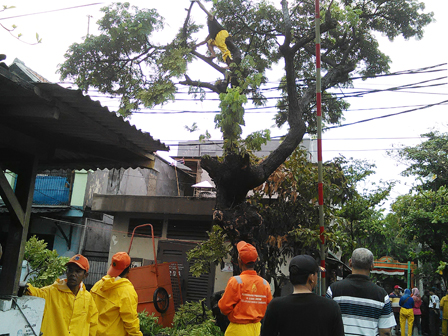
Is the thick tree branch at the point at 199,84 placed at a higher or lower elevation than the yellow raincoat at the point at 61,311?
higher

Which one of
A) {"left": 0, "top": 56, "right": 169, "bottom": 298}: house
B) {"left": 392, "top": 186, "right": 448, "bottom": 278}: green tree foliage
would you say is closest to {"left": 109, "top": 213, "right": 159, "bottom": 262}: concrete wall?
{"left": 0, "top": 56, "right": 169, "bottom": 298}: house

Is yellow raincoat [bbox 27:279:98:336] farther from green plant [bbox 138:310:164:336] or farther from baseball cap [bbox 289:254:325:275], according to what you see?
green plant [bbox 138:310:164:336]

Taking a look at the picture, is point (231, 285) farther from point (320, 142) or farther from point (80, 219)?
point (80, 219)

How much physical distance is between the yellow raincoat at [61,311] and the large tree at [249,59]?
3365mm

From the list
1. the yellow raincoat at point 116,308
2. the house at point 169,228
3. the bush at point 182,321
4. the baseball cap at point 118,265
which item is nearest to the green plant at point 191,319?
the bush at point 182,321

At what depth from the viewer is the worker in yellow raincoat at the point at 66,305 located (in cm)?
398

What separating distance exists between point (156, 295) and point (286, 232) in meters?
3.28

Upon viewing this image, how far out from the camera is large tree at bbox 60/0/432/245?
24.5 ft

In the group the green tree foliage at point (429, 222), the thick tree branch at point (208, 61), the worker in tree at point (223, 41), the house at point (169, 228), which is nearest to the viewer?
the worker in tree at point (223, 41)

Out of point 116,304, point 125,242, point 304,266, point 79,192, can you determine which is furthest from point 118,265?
point 79,192

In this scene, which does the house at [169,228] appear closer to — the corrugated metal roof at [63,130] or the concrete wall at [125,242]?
the concrete wall at [125,242]

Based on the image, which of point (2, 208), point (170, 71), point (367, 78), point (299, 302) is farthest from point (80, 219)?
point (299, 302)

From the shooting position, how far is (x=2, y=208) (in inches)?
614

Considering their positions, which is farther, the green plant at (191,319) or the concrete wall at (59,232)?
the concrete wall at (59,232)
